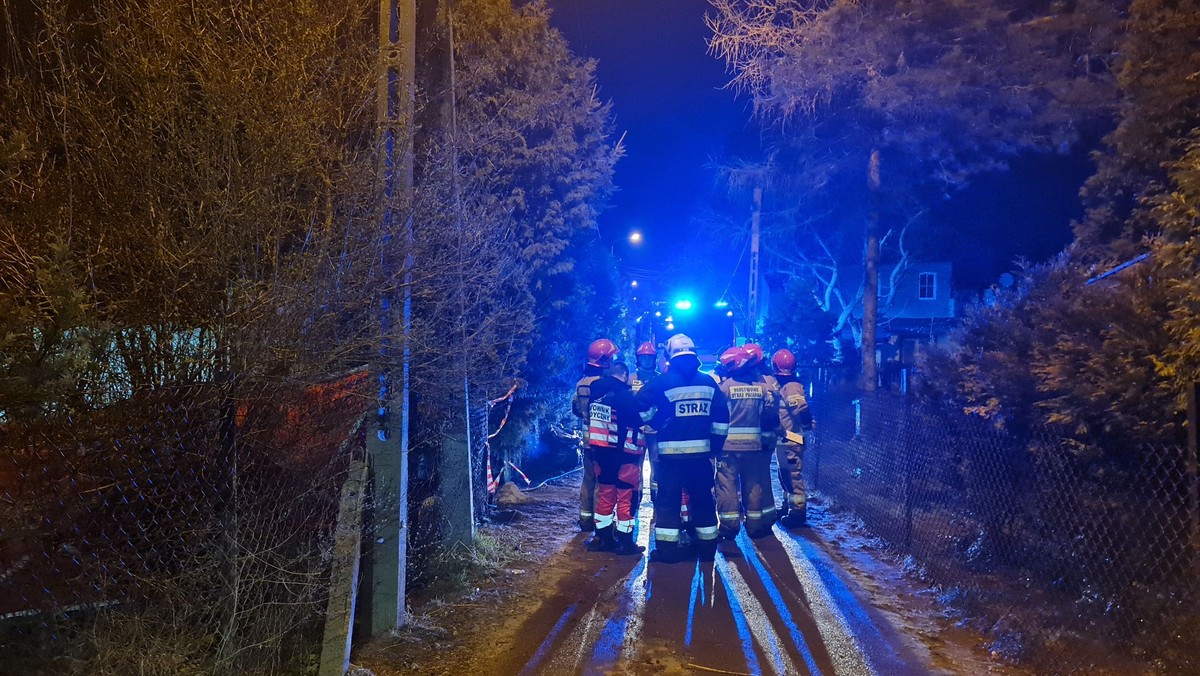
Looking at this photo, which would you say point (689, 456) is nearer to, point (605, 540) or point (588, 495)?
point (605, 540)

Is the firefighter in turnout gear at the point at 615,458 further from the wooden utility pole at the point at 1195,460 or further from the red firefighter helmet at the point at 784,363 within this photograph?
the wooden utility pole at the point at 1195,460

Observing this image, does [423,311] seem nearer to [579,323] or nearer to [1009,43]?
[579,323]

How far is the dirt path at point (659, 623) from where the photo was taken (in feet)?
15.6

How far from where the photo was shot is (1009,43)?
13281mm

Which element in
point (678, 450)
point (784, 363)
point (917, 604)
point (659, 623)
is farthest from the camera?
point (784, 363)

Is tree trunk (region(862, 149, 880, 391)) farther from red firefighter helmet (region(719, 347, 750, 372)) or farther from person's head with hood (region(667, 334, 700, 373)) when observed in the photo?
person's head with hood (region(667, 334, 700, 373))

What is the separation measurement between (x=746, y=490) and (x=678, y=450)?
1384mm

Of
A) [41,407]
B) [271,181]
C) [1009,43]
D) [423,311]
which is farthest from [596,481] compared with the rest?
[1009,43]

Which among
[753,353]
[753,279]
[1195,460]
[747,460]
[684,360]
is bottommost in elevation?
[747,460]

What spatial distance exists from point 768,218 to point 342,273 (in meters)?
24.3

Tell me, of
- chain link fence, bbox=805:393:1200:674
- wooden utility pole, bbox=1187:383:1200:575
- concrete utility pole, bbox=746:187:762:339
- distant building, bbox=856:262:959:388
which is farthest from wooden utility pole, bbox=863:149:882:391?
wooden utility pole, bbox=1187:383:1200:575

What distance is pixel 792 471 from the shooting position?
9.08m

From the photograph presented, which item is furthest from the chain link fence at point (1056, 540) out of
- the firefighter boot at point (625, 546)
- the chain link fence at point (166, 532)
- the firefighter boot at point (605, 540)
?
the chain link fence at point (166, 532)

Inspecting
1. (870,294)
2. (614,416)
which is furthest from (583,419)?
(870,294)
